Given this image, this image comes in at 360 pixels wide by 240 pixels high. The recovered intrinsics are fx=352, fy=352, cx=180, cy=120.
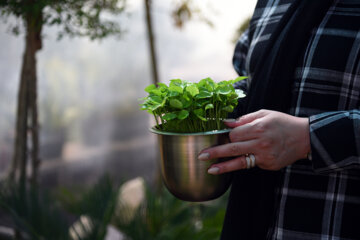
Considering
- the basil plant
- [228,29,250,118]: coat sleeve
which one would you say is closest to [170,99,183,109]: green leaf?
the basil plant

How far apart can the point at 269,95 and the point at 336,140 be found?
5.9 inches

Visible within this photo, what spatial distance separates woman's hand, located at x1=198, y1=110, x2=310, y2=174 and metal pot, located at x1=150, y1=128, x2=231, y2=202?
0.05 ft

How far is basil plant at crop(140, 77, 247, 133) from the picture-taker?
577 mm

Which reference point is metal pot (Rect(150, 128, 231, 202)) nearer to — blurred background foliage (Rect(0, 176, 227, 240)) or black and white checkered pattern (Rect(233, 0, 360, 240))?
black and white checkered pattern (Rect(233, 0, 360, 240))

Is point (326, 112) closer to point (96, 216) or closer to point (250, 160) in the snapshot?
point (250, 160)

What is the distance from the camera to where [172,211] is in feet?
5.24

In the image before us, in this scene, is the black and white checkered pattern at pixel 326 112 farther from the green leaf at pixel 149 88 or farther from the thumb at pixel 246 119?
the green leaf at pixel 149 88

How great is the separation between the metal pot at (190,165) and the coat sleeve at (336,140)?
14cm

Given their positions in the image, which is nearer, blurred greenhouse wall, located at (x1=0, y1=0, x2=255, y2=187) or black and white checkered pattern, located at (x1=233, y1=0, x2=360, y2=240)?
black and white checkered pattern, located at (x1=233, y1=0, x2=360, y2=240)

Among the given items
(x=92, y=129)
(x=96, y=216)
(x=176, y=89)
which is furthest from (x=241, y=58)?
(x=92, y=129)

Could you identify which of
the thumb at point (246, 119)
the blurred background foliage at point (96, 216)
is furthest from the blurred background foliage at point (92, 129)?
the thumb at point (246, 119)

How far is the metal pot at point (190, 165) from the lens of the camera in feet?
1.88

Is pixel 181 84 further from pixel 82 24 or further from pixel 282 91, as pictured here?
pixel 82 24

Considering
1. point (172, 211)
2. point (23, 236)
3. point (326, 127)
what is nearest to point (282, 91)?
point (326, 127)
